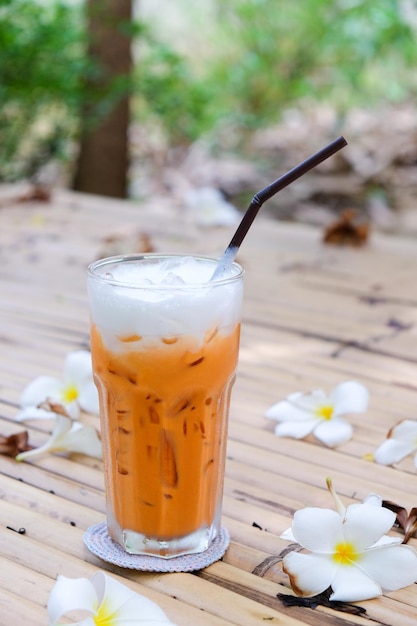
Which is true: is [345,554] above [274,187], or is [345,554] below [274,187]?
below

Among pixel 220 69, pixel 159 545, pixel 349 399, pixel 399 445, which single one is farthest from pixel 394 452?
pixel 220 69

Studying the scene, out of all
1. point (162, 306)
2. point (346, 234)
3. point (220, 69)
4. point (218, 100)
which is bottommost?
point (346, 234)

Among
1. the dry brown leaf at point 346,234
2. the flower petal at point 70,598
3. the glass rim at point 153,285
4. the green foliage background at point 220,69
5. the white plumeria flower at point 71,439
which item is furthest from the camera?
the green foliage background at point 220,69

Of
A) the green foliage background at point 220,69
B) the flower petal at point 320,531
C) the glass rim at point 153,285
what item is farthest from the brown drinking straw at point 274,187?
the green foliage background at point 220,69

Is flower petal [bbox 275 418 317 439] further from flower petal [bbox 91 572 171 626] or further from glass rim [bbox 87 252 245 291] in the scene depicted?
flower petal [bbox 91 572 171 626]

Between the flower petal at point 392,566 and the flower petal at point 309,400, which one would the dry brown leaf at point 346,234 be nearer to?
the flower petal at point 309,400

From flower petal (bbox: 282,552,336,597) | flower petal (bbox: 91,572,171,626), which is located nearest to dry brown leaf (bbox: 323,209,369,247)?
flower petal (bbox: 282,552,336,597)

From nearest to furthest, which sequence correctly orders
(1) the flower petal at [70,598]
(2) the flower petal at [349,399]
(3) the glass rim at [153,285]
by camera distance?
(1) the flower petal at [70,598] < (3) the glass rim at [153,285] < (2) the flower petal at [349,399]

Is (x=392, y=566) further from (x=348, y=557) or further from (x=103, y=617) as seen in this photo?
(x=103, y=617)
